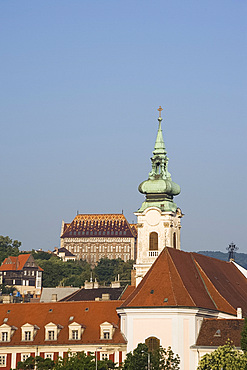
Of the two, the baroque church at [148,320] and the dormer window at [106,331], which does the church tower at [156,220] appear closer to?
the baroque church at [148,320]

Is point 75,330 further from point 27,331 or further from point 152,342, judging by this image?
point 152,342

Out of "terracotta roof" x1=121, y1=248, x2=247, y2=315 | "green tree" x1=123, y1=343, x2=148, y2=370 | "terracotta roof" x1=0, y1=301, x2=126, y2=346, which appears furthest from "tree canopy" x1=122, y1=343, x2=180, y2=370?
"terracotta roof" x1=0, y1=301, x2=126, y2=346

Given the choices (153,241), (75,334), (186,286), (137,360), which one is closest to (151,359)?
(137,360)

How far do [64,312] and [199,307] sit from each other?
51.5 ft

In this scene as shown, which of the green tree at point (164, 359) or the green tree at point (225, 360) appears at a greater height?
the green tree at point (164, 359)

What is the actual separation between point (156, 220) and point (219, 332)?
44.6 meters

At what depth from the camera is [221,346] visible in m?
91.8

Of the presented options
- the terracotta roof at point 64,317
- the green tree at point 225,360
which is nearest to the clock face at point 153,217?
the terracotta roof at point 64,317

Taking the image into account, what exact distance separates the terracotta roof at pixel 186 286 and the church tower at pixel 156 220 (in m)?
22.3

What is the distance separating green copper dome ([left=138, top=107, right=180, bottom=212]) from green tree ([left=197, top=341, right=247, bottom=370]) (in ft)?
182

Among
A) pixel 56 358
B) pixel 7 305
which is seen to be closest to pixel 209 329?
pixel 56 358

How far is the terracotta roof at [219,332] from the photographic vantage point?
98.6m

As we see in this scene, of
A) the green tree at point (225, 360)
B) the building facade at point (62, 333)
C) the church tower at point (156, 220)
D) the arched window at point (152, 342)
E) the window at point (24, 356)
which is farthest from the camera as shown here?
the church tower at point (156, 220)

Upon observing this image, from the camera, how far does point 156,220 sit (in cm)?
14338
